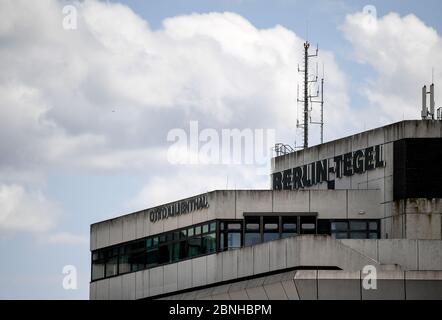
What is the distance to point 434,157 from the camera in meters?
85.4

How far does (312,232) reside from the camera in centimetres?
8794

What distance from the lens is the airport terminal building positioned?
78250 millimetres

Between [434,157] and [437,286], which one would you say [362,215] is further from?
[437,286]

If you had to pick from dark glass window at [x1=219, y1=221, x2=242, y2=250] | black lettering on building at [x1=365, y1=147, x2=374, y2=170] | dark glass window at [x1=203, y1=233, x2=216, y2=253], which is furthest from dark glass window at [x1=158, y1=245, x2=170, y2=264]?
black lettering on building at [x1=365, y1=147, x2=374, y2=170]

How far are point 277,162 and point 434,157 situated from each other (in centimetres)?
1620

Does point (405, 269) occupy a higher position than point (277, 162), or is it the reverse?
point (277, 162)

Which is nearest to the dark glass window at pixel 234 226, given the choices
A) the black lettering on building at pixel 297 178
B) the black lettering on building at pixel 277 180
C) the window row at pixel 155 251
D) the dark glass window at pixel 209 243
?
the window row at pixel 155 251

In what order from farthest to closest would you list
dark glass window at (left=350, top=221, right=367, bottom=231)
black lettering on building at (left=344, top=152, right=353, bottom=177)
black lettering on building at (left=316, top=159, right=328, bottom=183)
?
black lettering on building at (left=316, top=159, right=328, bottom=183), black lettering on building at (left=344, top=152, right=353, bottom=177), dark glass window at (left=350, top=221, right=367, bottom=231)

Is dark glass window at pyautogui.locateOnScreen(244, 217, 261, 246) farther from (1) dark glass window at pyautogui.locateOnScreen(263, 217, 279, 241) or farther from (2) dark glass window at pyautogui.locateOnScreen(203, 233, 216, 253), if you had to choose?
(2) dark glass window at pyautogui.locateOnScreen(203, 233, 216, 253)

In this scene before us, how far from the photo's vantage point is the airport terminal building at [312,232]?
3081 inches

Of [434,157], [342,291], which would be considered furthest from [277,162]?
[342,291]
